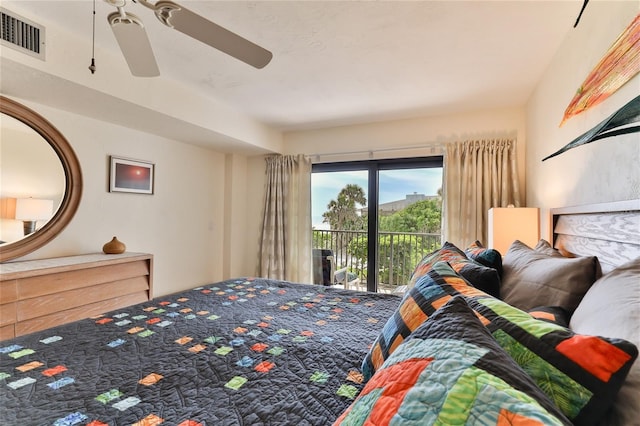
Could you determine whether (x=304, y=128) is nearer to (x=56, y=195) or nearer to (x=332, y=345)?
(x=56, y=195)

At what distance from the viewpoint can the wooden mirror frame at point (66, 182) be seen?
2.45 meters

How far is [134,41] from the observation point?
1.55 m

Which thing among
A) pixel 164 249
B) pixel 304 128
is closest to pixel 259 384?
pixel 164 249

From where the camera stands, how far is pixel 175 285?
391 centimetres

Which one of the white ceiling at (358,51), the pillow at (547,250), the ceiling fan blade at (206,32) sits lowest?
the pillow at (547,250)

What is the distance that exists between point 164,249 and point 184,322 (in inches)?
97.5

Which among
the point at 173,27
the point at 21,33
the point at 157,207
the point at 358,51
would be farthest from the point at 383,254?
the point at 21,33

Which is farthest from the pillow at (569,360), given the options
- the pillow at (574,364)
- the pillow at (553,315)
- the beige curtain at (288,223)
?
the beige curtain at (288,223)

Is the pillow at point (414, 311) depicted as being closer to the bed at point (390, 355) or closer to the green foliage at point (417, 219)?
the bed at point (390, 355)

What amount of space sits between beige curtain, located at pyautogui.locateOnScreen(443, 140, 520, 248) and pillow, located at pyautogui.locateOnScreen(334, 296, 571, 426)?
3.09m

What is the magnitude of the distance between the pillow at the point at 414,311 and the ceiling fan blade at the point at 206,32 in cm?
141

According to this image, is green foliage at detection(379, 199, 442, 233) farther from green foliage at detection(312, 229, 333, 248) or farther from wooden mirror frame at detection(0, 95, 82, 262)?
wooden mirror frame at detection(0, 95, 82, 262)

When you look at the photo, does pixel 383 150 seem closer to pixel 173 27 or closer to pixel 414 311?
pixel 173 27

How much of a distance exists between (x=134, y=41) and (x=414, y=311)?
1818 millimetres
